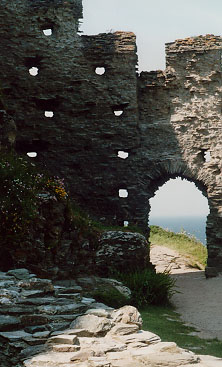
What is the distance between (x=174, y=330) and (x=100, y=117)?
10413mm

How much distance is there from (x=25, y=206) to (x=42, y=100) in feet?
27.6

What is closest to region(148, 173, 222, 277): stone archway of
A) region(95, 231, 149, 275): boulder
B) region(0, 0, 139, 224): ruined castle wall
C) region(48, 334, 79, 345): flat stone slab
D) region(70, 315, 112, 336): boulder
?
region(0, 0, 139, 224): ruined castle wall

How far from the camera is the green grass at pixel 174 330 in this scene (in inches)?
283

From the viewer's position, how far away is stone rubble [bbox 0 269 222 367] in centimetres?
481

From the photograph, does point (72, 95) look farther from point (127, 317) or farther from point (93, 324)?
point (93, 324)

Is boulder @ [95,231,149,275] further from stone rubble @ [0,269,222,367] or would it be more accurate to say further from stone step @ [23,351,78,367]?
stone step @ [23,351,78,367]

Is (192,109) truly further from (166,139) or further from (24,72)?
(24,72)

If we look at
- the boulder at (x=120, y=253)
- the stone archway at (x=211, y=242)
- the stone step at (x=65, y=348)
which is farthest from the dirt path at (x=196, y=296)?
the stone step at (x=65, y=348)

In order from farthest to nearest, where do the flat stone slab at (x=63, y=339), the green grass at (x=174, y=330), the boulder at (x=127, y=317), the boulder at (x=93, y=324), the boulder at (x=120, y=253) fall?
the boulder at (x=120, y=253), the green grass at (x=174, y=330), the boulder at (x=127, y=317), the boulder at (x=93, y=324), the flat stone slab at (x=63, y=339)

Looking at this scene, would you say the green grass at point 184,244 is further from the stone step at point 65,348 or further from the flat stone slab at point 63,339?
the stone step at point 65,348

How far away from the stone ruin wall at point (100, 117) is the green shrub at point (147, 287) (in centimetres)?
540

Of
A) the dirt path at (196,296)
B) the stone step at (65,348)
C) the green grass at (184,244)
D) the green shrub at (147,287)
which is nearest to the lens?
the stone step at (65,348)

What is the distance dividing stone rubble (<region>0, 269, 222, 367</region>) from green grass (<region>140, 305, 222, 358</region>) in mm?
1585

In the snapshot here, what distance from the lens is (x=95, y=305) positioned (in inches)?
272
